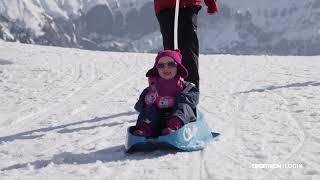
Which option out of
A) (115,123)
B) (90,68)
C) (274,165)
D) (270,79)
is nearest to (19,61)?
(90,68)

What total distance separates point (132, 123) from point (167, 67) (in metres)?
1.56

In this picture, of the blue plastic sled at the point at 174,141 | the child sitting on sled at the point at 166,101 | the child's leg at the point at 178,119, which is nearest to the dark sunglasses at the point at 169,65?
the child sitting on sled at the point at 166,101

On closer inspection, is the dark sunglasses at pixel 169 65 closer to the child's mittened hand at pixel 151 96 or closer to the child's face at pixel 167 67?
the child's face at pixel 167 67

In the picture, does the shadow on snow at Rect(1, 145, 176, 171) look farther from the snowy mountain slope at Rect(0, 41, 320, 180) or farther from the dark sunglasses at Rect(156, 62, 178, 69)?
the dark sunglasses at Rect(156, 62, 178, 69)

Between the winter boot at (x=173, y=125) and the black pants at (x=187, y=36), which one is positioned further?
the black pants at (x=187, y=36)

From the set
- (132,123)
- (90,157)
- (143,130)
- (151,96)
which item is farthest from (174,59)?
(132,123)

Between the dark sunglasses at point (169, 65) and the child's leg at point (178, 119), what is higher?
the dark sunglasses at point (169, 65)

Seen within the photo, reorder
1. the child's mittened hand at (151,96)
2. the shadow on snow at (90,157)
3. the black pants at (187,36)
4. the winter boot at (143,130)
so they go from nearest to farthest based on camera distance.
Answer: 1. the shadow on snow at (90,157)
2. the winter boot at (143,130)
3. the child's mittened hand at (151,96)
4. the black pants at (187,36)

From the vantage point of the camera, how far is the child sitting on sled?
5043 millimetres

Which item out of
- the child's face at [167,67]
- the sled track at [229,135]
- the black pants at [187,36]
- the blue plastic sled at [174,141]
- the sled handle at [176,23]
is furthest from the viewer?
the black pants at [187,36]

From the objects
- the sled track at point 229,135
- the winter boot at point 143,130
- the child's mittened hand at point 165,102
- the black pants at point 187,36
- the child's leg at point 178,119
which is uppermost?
the black pants at point 187,36

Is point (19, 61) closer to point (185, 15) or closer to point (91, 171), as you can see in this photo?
point (185, 15)

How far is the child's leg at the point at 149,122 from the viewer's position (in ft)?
16.5

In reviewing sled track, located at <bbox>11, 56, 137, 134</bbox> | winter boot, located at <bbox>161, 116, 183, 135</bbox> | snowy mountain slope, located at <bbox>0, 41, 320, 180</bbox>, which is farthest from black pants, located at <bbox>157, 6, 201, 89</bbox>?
sled track, located at <bbox>11, 56, 137, 134</bbox>
